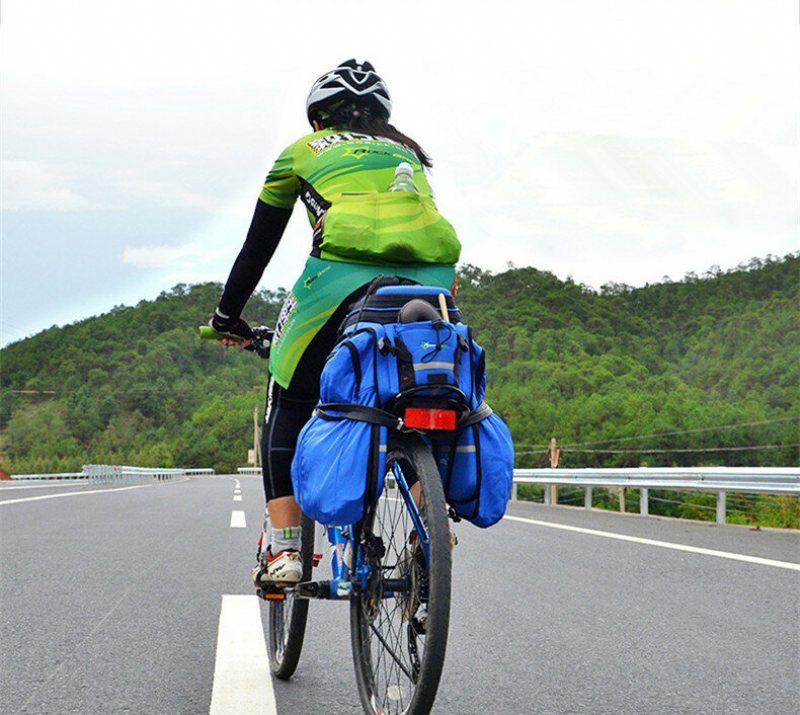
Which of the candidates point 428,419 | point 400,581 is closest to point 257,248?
point 428,419

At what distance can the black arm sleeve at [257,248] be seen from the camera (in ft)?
11.0

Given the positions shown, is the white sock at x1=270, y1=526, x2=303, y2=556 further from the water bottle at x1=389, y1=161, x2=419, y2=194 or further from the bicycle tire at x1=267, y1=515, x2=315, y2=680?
the water bottle at x1=389, y1=161, x2=419, y2=194

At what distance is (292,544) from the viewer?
3311 mm

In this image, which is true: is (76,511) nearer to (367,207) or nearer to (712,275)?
(367,207)

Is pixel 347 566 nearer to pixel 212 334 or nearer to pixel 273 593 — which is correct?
pixel 273 593

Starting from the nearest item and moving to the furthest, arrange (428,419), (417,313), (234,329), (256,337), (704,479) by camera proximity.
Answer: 1. (428,419)
2. (417,313)
3. (234,329)
4. (256,337)
5. (704,479)

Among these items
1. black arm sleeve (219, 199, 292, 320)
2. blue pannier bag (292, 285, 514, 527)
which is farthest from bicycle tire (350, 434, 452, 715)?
black arm sleeve (219, 199, 292, 320)

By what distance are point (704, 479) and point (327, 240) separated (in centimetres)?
937

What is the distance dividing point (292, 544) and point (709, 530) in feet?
25.8

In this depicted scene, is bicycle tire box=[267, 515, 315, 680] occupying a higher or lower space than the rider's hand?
lower

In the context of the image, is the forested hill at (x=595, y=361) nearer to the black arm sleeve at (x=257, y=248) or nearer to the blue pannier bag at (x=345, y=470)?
the black arm sleeve at (x=257, y=248)

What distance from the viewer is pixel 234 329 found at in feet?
12.4

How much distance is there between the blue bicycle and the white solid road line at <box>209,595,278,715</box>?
44 centimetres

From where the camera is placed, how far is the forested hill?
8038 cm
